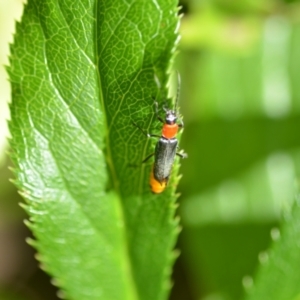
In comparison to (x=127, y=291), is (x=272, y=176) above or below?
below

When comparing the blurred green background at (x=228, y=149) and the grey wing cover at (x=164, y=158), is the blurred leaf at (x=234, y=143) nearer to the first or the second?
the blurred green background at (x=228, y=149)

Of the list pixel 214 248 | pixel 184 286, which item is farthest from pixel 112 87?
pixel 184 286

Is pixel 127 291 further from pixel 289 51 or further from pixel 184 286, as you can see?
pixel 289 51

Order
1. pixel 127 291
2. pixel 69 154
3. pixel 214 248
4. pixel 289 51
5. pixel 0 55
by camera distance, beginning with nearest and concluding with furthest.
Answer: pixel 69 154 → pixel 127 291 → pixel 0 55 → pixel 214 248 → pixel 289 51

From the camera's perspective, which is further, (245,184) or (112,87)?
(245,184)

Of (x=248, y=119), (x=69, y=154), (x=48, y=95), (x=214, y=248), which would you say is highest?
(x=48, y=95)

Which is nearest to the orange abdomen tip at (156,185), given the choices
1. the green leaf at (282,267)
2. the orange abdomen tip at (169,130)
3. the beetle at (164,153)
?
the beetle at (164,153)
